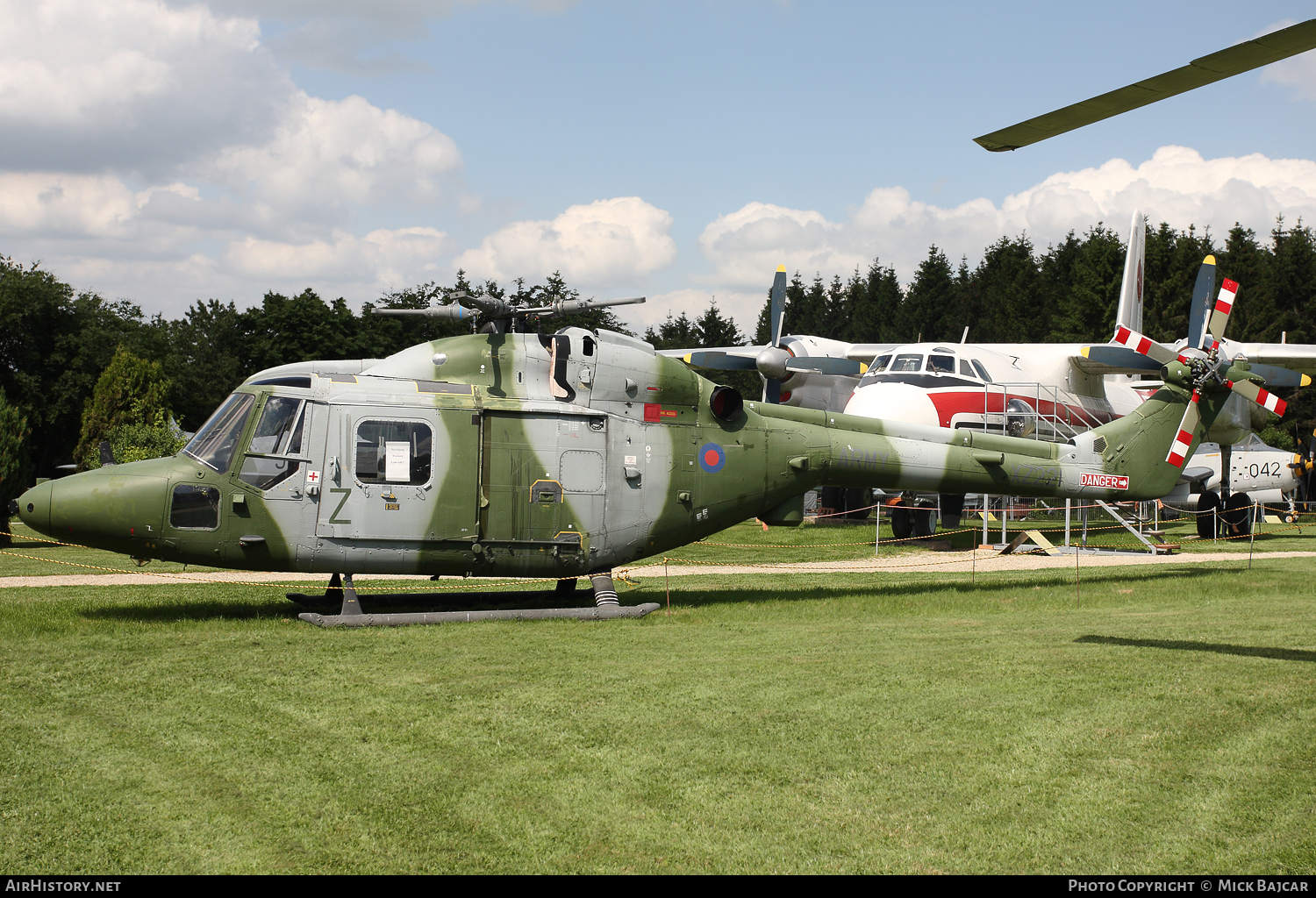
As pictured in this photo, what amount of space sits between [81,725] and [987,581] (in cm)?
1322

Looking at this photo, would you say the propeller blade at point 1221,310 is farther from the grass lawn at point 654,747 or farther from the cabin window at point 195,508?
the cabin window at point 195,508

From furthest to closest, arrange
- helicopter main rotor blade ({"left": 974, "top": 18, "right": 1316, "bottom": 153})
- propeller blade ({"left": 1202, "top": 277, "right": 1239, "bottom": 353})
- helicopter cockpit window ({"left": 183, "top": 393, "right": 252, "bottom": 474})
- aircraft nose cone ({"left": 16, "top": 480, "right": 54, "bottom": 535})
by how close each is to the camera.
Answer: propeller blade ({"left": 1202, "top": 277, "right": 1239, "bottom": 353}), helicopter cockpit window ({"left": 183, "top": 393, "right": 252, "bottom": 474}), aircraft nose cone ({"left": 16, "top": 480, "right": 54, "bottom": 535}), helicopter main rotor blade ({"left": 974, "top": 18, "right": 1316, "bottom": 153})

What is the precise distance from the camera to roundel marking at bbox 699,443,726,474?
13156 mm

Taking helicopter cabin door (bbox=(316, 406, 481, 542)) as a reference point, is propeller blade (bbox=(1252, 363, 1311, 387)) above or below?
above

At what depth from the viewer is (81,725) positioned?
6.97m

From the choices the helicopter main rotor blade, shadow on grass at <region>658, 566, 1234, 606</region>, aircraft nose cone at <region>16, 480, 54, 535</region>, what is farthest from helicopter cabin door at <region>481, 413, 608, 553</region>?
the helicopter main rotor blade

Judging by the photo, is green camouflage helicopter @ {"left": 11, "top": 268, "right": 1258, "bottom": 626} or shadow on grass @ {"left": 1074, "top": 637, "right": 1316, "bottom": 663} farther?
green camouflage helicopter @ {"left": 11, "top": 268, "right": 1258, "bottom": 626}

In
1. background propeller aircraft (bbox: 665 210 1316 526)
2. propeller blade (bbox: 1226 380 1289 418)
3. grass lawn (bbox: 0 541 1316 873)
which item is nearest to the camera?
grass lawn (bbox: 0 541 1316 873)

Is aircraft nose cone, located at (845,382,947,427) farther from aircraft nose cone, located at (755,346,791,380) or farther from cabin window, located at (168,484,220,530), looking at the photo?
cabin window, located at (168,484,220,530)

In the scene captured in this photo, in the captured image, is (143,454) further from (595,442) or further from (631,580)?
(595,442)

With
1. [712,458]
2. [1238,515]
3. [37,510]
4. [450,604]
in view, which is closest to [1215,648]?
[712,458]

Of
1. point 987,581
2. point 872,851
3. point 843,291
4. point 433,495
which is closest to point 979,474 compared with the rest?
point 987,581

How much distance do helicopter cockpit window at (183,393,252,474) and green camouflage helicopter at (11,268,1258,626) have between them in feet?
0.07

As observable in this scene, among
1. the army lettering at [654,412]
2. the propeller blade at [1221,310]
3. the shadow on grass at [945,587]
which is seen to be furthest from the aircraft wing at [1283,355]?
the army lettering at [654,412]
